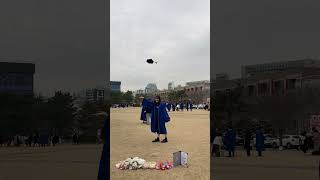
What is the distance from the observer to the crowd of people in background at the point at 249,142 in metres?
13.1

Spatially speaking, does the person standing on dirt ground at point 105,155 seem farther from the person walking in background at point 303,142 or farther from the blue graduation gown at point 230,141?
the person walking in background at point 303,142

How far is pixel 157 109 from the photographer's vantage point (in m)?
11.1

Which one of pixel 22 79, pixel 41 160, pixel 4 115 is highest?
pixel 22 79

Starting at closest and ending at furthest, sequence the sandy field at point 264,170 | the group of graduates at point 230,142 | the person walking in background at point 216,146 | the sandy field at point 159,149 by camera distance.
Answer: the sandy field at point 159,149 < the sandy field at point 264,170 < the person walking in background at point 216,146 < the group of graduates at point 230,142

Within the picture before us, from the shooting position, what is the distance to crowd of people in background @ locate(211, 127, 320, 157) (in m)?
13.1

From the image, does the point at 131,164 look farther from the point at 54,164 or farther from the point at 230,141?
the point at 230,141

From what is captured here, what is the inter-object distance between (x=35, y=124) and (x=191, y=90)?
46515 millimetres

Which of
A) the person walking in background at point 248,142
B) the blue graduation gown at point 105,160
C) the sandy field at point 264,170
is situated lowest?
the sandy field at point 264,170

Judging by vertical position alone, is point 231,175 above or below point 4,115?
below

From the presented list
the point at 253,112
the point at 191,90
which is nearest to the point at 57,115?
the point at 253,112

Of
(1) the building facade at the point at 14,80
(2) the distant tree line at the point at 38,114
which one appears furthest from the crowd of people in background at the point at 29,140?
(1) the building facade at the point at 14,80

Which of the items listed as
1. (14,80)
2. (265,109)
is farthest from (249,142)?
(14,80)

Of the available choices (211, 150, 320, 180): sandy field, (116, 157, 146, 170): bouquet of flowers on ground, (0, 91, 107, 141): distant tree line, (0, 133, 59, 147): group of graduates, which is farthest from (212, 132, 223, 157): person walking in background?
(0, 133, 59, 147): group of graduates

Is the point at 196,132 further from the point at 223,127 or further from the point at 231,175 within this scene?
the point at 231,175
